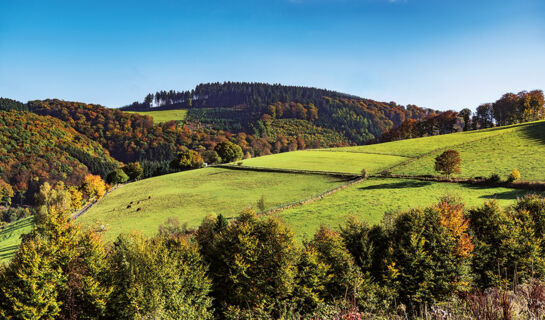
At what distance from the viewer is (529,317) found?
4.98 metres

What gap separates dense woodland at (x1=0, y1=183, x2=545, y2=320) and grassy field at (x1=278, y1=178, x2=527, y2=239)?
1275 cm

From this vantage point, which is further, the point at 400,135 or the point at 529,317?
the point at 400,135

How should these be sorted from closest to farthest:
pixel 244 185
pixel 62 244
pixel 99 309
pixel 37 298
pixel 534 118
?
1. pixel 37 298
2. pixel 99 309
3. pixel 62 244
4. pixel 244 185
5. pixel 534 118

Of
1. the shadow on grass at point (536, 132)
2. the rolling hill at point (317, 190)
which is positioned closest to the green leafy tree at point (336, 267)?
the rolling hill at point (317, 190)

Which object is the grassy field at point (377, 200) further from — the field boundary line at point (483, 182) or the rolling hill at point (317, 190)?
the field boundary line at point (483, 182)

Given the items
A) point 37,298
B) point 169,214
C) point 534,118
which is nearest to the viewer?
point 37,298

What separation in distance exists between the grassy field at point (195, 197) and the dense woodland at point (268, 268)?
996 inches

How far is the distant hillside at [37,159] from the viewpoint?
158 meters

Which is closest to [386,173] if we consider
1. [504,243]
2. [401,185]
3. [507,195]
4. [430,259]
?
[401,185]

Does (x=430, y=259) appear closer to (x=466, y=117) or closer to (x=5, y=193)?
(x=466, y=117)

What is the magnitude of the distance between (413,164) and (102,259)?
249ft

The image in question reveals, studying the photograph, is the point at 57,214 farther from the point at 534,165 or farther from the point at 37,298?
the point at 534,165

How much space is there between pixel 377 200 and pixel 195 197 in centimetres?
4308

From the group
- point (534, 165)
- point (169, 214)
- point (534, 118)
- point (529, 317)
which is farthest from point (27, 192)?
point (534, 118)
